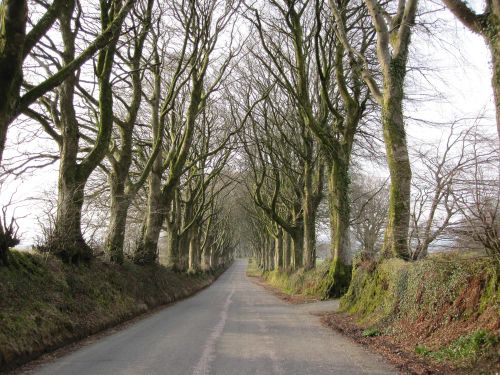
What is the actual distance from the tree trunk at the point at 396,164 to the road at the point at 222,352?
9.04 feet

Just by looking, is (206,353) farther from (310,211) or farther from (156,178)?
(310,211)

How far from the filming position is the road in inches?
263

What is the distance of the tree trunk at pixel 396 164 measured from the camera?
11.1m

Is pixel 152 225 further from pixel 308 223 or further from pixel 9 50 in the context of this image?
pixel 9 50

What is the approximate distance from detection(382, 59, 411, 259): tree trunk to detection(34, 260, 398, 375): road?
9.04 ft

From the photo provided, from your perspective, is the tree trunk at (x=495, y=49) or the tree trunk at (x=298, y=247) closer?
the tree trunk at (x=495, y=49)

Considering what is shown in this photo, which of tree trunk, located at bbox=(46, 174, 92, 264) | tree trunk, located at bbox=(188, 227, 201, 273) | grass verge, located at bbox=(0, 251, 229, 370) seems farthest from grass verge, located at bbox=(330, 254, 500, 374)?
tree trunk, located at bbox=(188, 227, 201, 273)

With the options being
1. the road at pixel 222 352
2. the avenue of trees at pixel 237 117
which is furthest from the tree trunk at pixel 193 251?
the road at pixel 222 352

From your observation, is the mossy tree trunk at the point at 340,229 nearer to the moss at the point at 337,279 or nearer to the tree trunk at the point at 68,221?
the moss at the point at 337,279

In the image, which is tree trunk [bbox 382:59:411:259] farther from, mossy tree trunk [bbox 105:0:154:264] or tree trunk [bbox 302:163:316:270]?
tree trunk [bbox 302:163:316:270]

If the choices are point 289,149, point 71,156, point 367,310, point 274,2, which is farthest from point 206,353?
point 289,149

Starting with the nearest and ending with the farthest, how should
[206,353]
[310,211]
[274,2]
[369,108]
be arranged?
[206,353] → [274,2] → [369,108] → [310,211]

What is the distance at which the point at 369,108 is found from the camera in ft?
67.1

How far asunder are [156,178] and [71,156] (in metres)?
8.42
